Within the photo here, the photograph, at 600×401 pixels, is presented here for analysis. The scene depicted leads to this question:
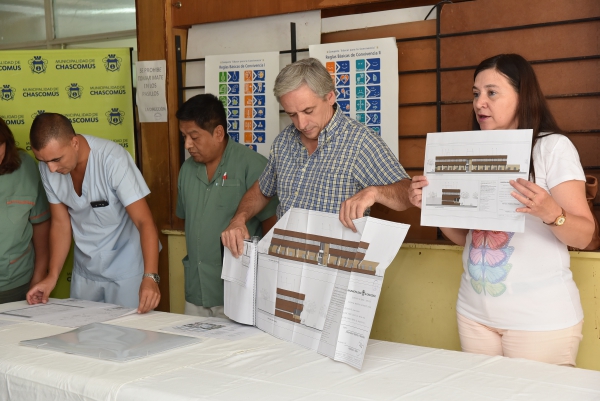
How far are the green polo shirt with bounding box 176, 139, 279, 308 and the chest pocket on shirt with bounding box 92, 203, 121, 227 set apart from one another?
0.38m

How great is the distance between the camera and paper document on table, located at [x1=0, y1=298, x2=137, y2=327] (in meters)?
2.22

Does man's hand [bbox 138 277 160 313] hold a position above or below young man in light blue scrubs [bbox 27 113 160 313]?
below

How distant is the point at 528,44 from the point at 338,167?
1.07 metres

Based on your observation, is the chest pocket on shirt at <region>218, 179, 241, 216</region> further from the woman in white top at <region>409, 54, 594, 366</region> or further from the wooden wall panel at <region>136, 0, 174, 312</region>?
the woman in white top at <region>409, 54, 594, 366</region>

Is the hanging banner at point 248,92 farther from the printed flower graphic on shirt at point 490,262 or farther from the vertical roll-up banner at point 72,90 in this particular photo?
the printed flower graphic on shirt at point 490,262

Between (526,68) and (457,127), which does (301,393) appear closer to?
(526,68)

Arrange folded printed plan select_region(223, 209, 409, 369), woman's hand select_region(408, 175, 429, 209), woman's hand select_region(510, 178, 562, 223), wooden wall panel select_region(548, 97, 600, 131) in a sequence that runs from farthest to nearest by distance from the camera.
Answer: wooden wall panel select_region(548, 97, 600, 131) < woman's hand select_region(408, 175, 429, 209) < folded printed plan select_region(223, 209, 409, 369) < woman's hand select_region(510, 178, 562, 223)

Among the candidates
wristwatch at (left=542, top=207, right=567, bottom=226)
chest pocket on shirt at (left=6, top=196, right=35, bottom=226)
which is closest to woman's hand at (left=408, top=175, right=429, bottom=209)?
wristwatch at (left=542, top=207, right=567, bottom=226)

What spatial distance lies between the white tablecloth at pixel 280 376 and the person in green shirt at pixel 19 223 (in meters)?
1.33

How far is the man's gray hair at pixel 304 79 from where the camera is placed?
207 centimetres

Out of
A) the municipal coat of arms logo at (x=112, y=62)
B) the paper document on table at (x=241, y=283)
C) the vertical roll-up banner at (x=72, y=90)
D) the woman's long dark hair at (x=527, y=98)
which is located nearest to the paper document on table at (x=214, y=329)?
the paper document on table at (x=241, y=283)

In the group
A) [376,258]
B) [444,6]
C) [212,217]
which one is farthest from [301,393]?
[444,6]

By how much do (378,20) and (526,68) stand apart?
4.35 feet

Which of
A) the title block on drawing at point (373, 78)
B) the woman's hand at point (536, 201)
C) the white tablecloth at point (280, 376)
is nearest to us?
the white tablecloth at point (280, 376)
